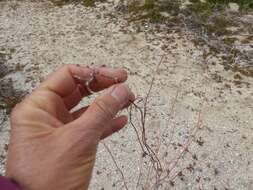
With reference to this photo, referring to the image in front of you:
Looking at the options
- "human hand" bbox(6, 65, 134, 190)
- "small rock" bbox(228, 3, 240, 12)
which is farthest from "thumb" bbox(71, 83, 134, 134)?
"small rock" bbox(228, 3, 240, 12)

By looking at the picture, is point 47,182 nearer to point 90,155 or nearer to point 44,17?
point 90,155

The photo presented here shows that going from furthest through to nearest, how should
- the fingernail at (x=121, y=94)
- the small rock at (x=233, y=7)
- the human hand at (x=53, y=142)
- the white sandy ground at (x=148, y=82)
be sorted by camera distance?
the small rock at (x=233, y=7) < the white sandy ground at (x=148, y=82) < the fingernail at (x=121, y=94) < the human hand at (x=53, y=142)

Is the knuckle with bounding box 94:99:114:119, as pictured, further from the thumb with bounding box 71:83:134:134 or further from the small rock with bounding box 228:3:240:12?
the small rock with bounding box 228:3:240:12

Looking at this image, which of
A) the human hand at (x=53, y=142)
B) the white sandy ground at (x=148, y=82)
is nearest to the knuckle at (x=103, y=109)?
the human hand at (x=53, y=142)

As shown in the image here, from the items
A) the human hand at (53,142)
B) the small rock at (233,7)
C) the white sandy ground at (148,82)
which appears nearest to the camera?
the human hand at (53,142)

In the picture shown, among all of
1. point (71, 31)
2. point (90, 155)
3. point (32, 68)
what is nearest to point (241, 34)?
point (71, 31)

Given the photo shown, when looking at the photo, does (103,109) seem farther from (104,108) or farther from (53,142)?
(53,142)

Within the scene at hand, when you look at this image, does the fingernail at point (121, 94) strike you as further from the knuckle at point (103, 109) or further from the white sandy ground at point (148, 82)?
the white sandy ground at point (148, 82)

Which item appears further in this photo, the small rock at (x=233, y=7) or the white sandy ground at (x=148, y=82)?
the small rock at (x=233, y=7)

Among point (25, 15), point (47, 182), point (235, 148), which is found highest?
point (47, 182)
